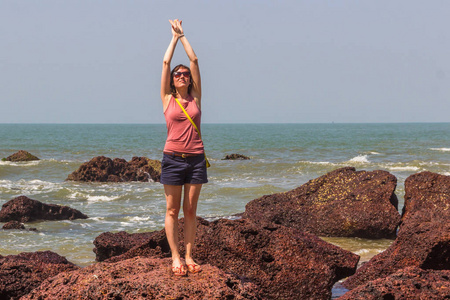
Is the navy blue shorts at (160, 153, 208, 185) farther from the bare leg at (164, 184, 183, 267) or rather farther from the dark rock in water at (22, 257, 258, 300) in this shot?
the dark rock in water at (22, 257, 258, 300)

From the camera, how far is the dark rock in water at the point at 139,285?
430cm

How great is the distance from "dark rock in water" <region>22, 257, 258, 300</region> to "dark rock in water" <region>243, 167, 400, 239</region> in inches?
213

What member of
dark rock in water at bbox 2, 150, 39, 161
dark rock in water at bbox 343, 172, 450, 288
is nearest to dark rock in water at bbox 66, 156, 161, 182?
dark rock in water at bbox 2, 150, 39, 161

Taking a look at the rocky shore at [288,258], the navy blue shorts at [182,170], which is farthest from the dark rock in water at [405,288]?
the navy blue shorts at [182,170]

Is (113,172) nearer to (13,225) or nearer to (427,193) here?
(13,225)

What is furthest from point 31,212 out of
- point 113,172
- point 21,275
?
point 113,172

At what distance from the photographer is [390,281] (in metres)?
4.68

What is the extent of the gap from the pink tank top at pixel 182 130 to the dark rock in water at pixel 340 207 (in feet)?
17.0

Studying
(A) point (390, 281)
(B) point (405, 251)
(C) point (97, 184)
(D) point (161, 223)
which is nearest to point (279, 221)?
(D) point (161, 223)

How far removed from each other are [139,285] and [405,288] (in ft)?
7.02

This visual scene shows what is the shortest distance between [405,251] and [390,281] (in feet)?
6.05

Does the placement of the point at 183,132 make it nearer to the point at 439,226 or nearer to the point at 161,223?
the point at 439,226

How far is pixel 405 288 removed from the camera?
462 centimetres

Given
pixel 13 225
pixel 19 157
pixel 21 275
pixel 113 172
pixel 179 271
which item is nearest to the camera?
pixel 179 271
